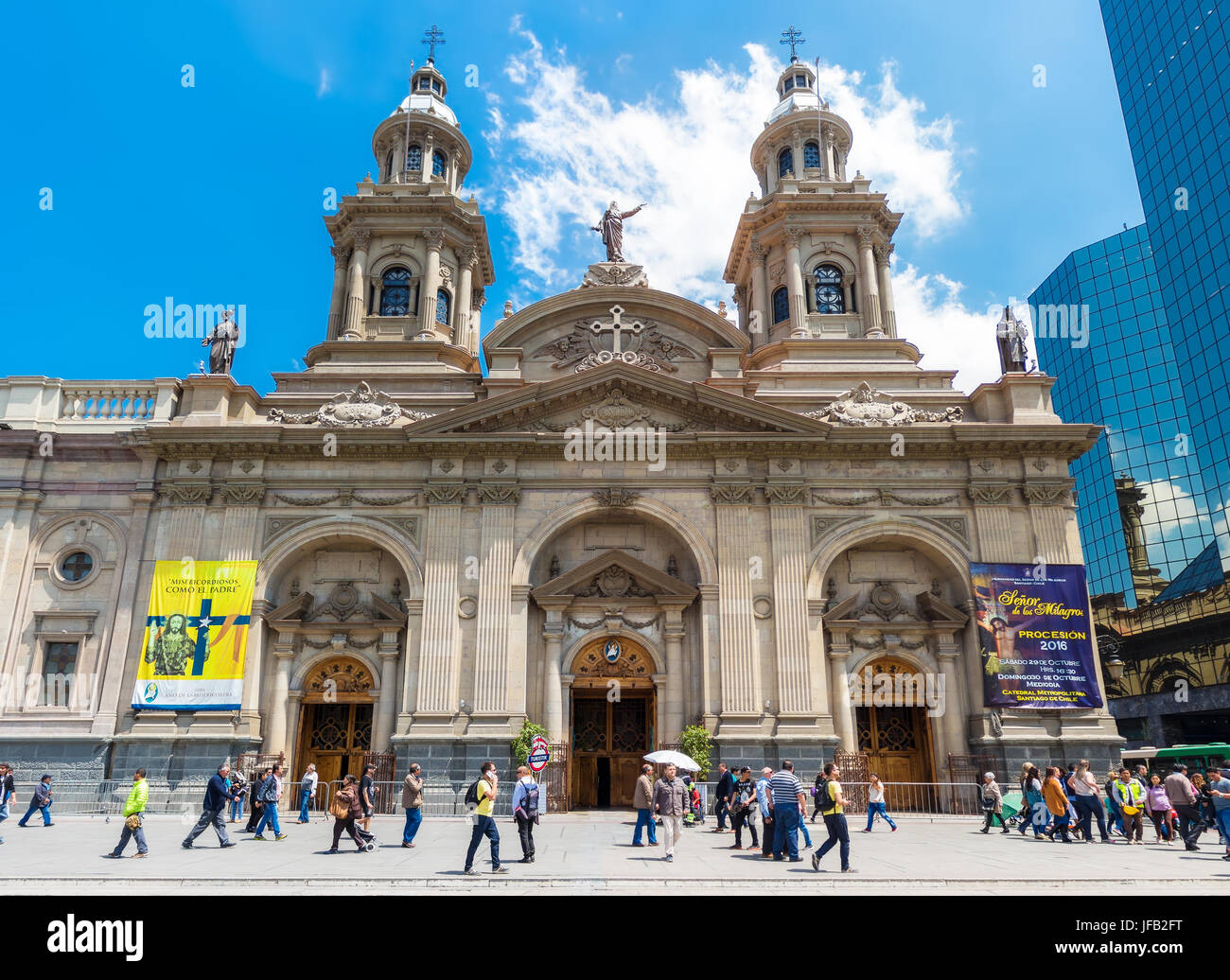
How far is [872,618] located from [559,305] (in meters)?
16.6

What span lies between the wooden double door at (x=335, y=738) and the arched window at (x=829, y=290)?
997 inches

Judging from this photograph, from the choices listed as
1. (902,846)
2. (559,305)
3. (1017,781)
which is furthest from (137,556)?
(1017,781)

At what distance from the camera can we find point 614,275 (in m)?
35.6

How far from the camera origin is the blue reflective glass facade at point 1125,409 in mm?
69000

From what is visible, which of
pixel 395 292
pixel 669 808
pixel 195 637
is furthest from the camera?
pixel 395 292

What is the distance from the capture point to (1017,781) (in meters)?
26.4

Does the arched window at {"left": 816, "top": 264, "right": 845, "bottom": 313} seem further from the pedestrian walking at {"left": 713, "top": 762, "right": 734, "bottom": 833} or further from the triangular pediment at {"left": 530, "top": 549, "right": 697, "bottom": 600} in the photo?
the pedestrian walking at {"left": 713, "top": 762, "right": 734, "bottom": 833}

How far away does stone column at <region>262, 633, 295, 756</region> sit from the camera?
92.9ft

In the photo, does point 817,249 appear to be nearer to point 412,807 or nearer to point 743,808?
point 743,808

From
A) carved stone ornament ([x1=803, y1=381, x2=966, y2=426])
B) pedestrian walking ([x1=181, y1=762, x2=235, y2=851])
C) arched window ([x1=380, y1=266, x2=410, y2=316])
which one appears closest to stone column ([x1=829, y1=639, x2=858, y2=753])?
carved stone ornament ([x1=803, y1=381, x2=966, y2=426])

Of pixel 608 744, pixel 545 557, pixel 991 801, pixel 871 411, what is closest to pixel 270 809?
pixel 608 744

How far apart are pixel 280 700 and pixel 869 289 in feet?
94.8

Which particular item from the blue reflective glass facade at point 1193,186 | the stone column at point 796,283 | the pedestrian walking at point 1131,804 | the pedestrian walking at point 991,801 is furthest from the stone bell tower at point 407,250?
the blue reflective glass facade at point 1193,186

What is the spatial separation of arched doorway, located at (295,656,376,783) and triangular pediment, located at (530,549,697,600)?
6.93 meters
